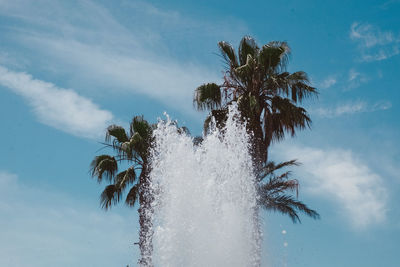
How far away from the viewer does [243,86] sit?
19141 mm

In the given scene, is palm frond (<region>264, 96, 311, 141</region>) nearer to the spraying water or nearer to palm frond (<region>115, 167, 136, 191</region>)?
the spraying water

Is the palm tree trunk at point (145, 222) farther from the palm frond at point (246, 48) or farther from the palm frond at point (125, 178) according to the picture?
the palm frond at point (246, 48)

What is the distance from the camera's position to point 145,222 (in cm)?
2073

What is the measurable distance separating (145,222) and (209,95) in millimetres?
5200

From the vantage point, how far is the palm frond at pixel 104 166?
2256cm

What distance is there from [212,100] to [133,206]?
568 cm

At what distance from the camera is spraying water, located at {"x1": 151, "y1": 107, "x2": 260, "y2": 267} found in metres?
15.1

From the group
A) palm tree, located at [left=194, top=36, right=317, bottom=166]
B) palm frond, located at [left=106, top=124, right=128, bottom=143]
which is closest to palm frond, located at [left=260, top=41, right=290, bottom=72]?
palm tree, located at [left=194, top=36, right=317, bottom=166]

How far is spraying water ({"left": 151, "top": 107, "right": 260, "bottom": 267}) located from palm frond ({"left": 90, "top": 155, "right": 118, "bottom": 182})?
4.16 metres

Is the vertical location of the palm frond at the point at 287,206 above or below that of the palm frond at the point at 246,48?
below

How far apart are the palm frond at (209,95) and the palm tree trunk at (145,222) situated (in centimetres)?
379

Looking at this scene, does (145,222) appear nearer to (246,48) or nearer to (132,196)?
(132,196)

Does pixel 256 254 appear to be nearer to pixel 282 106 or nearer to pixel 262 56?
pixel 282 106

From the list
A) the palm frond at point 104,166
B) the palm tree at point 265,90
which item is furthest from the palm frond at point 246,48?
the palm frond at point 104,166
